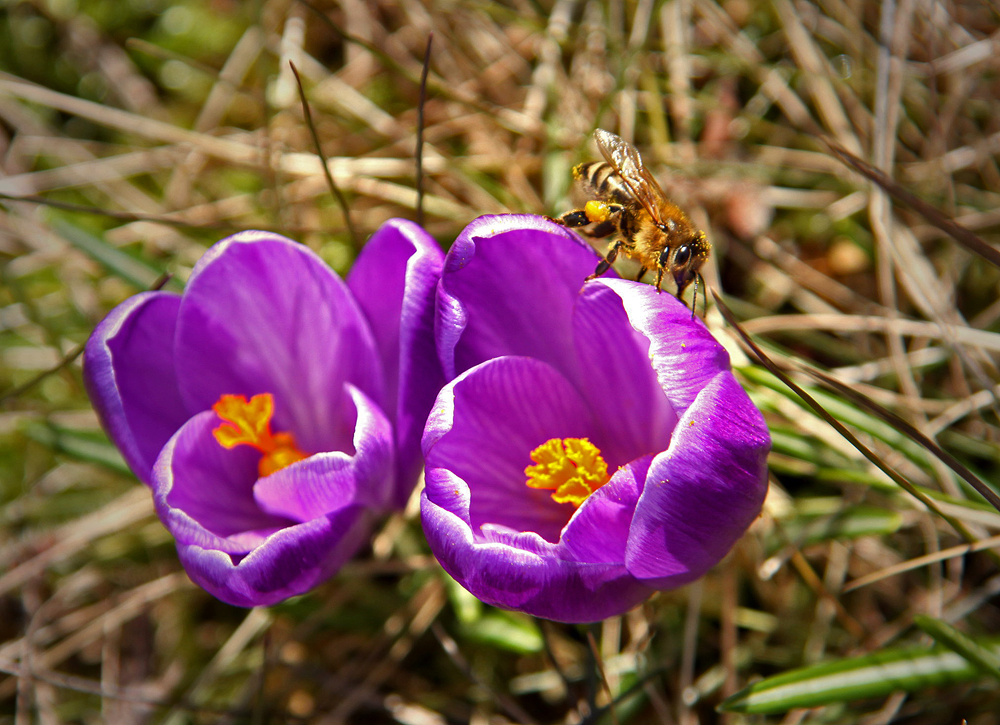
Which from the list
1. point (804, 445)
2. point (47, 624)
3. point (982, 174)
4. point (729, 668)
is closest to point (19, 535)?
point (47, 624)

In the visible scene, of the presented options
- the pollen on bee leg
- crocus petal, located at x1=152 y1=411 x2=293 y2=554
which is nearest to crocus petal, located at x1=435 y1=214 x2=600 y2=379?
the pollen on bee leg

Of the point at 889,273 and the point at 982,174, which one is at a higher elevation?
the point at 982,174

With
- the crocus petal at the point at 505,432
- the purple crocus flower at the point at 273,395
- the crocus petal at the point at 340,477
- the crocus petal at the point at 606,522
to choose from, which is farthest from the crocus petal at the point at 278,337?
the crocus petal at the point at 606,522

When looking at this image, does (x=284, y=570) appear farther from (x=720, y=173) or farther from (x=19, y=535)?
(x=720, y=173)

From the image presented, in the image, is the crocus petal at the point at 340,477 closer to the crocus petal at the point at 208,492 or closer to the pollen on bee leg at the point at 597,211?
the crocus petal at the point at 208,492

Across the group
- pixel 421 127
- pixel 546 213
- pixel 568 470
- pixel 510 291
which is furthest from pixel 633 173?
pixel 546 213

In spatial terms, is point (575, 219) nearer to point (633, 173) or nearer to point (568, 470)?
point (633, 173)

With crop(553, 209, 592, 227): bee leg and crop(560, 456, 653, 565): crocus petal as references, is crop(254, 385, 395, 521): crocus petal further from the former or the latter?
crop(553, 209, 592, 227): bee leg
